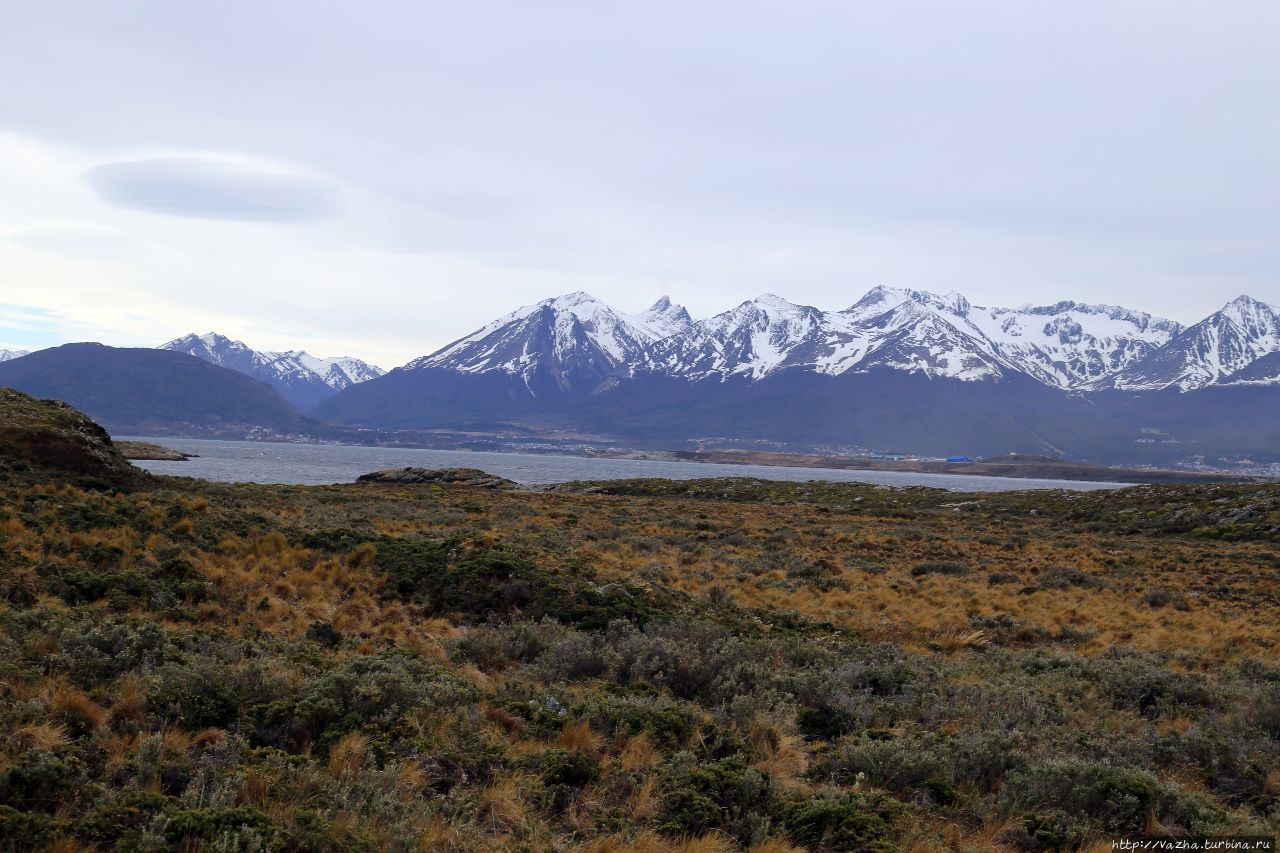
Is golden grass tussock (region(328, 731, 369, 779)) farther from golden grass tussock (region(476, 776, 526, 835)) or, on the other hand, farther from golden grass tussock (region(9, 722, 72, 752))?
golden grass tussock (region(9, 722, 72, 752))

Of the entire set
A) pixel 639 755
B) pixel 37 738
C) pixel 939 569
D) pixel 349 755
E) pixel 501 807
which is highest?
pixel 37 738

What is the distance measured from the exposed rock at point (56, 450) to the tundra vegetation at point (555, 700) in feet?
1.19

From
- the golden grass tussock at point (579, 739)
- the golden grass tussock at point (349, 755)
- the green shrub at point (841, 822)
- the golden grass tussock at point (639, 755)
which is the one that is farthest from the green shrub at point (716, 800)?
the golden grass tussock at point (349, 755)

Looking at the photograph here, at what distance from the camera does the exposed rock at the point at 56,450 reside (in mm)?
20328

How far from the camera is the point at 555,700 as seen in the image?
8.24 m

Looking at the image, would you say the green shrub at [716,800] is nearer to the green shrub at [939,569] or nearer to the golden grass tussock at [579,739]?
the golden grass tussock at [579,739]

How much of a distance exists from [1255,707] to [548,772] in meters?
9.66

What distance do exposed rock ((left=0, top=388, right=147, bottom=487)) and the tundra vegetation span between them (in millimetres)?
363

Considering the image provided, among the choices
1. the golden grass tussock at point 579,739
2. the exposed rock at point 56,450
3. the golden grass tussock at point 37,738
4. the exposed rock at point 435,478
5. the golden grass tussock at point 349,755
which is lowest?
the exposed rock at point 435,478

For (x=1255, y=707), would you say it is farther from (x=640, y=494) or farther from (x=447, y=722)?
(x=640, y=494)

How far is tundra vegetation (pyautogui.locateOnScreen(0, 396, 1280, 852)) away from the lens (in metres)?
5.54

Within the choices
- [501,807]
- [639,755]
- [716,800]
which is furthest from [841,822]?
[501,807]

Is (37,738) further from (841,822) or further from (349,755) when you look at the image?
(841,822)

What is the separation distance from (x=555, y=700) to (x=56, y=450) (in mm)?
21601
